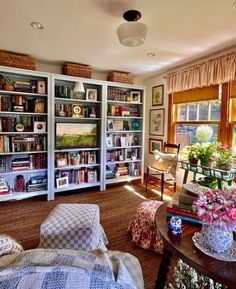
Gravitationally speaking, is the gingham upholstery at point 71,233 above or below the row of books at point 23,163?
below

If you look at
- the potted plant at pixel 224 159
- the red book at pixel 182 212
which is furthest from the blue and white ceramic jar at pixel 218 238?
the potted plant at pixel 224 159

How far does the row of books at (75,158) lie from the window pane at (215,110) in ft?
Result: 7.03

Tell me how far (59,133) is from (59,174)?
71cm

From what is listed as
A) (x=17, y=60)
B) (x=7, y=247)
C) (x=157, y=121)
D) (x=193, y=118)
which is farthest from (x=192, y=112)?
(x=7, y=247)

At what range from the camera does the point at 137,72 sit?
4.02 meters

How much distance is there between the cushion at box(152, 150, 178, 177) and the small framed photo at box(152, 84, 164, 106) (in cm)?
125

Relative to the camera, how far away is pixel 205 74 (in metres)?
3.03

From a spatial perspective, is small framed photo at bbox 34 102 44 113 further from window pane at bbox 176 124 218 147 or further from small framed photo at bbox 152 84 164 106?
window pane at bbox 176 124 218 147

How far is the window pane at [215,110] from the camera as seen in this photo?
3071 millimetres

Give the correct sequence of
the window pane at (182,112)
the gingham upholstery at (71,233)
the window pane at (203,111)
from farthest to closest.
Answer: the window pane at (182,112)
the window pane at (203,111)
the gingham upholstery at (71,233)

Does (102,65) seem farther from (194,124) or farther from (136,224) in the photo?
(136,224)

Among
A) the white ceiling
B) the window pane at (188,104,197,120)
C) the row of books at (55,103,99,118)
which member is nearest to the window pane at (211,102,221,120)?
the window pane at (188,104,197,120)

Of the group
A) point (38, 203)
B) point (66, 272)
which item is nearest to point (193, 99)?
point (38, 203)

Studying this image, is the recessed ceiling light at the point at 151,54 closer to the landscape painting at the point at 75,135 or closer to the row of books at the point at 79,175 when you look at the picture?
the landscape painting at the point at 75,135
